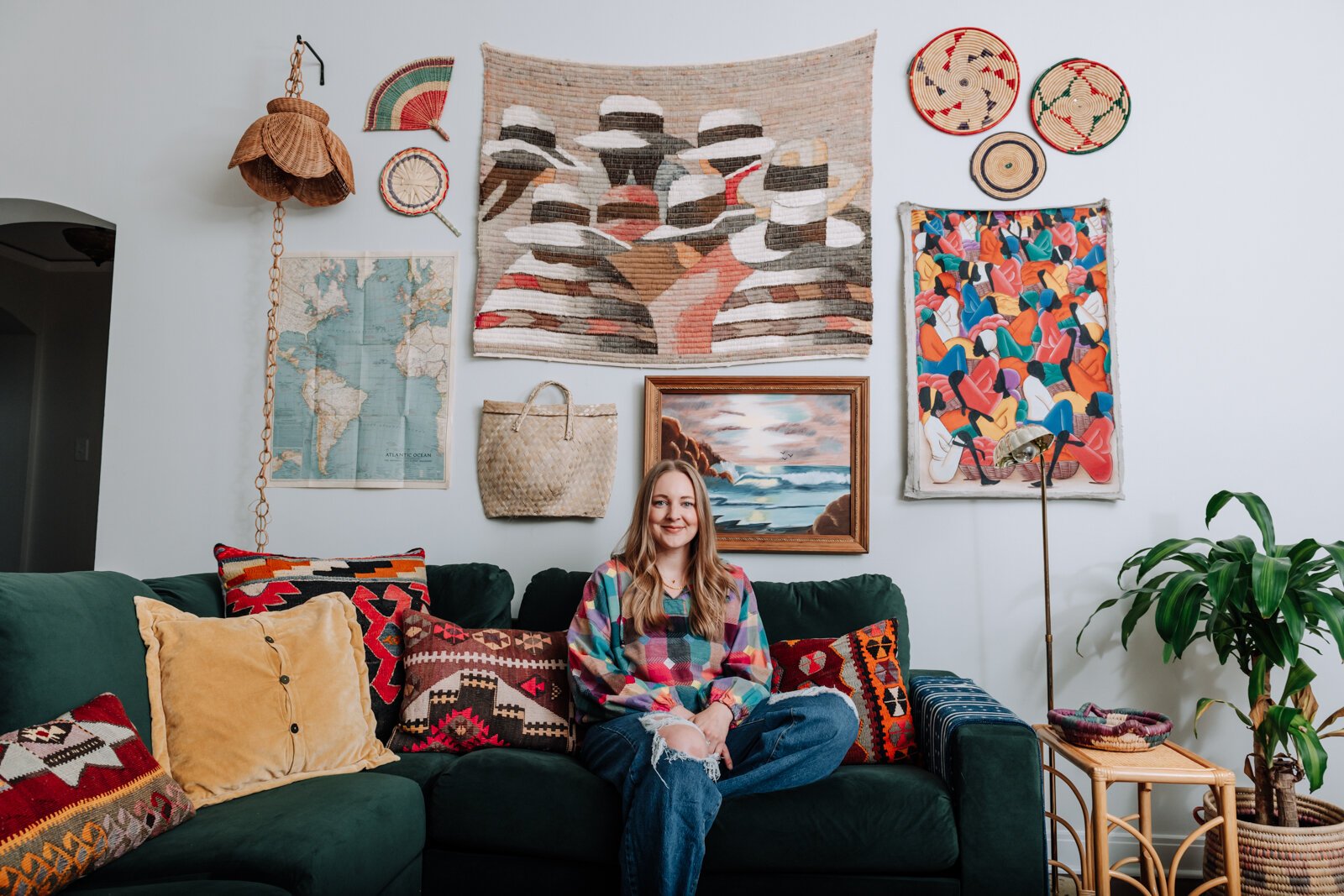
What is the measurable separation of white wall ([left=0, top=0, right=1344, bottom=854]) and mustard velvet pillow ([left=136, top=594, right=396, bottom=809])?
80 cm

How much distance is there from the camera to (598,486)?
280 centimetres

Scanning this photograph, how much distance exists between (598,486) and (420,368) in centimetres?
71

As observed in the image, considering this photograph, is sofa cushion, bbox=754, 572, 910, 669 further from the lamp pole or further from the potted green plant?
the potted green plant

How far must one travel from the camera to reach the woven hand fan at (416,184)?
9.66 feet

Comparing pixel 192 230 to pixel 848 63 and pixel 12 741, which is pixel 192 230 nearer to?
pixel 12 741

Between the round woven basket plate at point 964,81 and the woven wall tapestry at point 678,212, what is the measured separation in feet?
0.61

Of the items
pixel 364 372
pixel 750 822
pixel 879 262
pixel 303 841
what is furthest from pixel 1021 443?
pixel 364 372

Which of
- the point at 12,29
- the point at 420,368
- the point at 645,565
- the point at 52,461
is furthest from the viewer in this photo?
the point at 52,461

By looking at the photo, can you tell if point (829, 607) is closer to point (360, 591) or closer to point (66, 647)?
point (360, 591)

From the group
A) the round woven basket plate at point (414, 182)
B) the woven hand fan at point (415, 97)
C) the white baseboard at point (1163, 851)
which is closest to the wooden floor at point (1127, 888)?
the white baseboard at point (1163, 851)

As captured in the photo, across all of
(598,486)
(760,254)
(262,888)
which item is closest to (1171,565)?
(760,254)

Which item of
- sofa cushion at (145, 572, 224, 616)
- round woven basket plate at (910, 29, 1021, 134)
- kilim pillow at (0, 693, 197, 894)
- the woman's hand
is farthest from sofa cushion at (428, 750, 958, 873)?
round woven basket plate at (910, 29, 1021, 134)

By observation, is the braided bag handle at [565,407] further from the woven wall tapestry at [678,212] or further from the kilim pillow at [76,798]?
the kilim pillow at [76,798]

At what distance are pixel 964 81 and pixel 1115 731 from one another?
6.55ft
